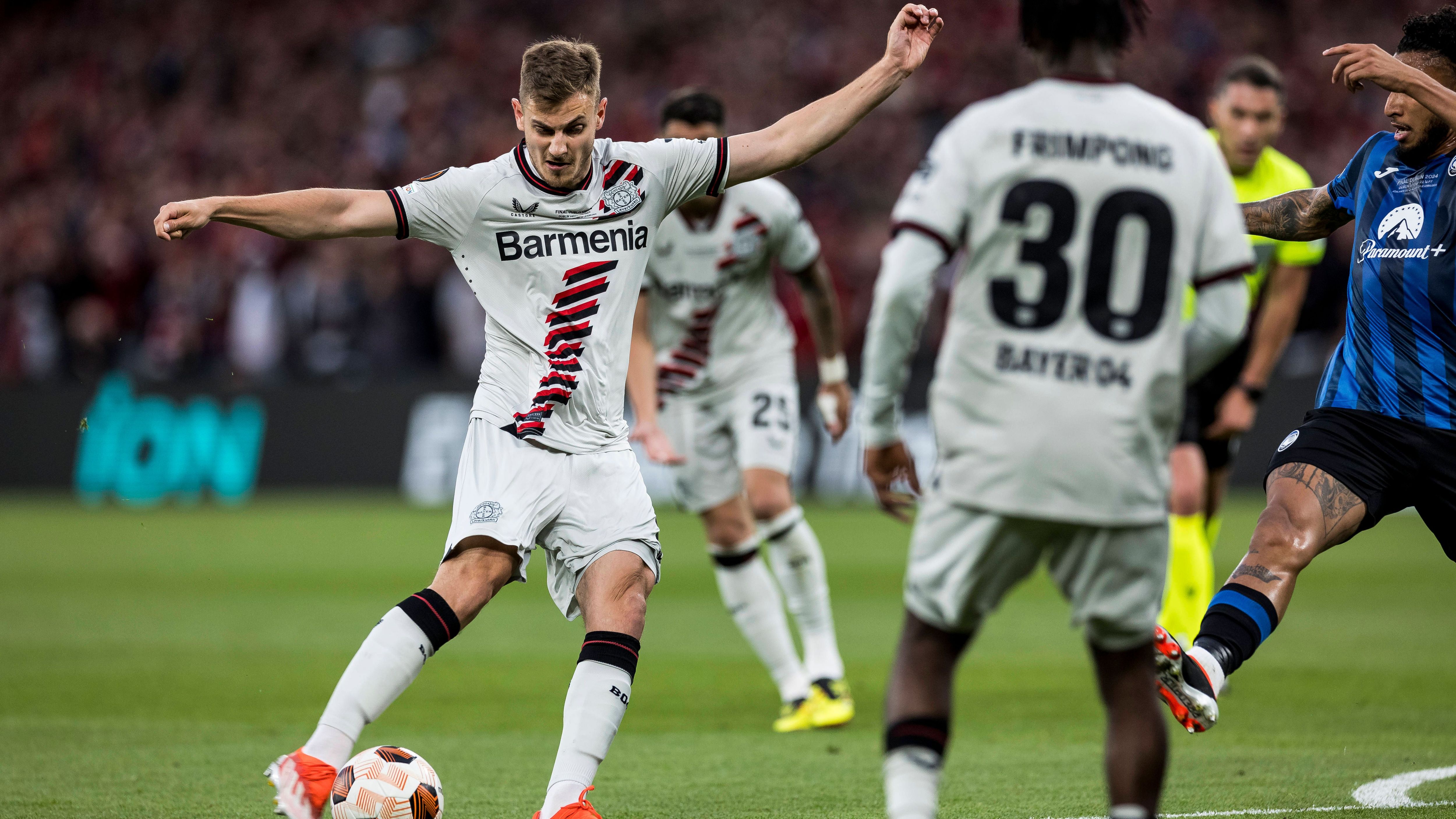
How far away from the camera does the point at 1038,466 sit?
326cm

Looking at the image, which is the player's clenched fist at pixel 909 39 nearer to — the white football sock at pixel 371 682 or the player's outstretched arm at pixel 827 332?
the white football sock at pixel 371 682

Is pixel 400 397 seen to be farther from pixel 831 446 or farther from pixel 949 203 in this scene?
pixel 949 203

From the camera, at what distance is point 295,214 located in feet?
14.0

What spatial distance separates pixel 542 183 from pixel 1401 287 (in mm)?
2755

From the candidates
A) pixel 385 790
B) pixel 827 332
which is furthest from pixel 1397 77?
pixel 385 790

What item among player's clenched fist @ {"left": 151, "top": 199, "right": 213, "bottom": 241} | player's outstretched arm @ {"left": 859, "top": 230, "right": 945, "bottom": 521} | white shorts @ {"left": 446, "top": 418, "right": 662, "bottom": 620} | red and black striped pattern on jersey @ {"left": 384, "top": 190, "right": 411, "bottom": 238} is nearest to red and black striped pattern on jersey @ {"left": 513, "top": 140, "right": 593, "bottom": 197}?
red and black striped pattern on jersey @ {"left": 384, "top": 190, "right": 411, "bottom": 238}

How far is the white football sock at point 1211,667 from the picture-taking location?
15.0 ft

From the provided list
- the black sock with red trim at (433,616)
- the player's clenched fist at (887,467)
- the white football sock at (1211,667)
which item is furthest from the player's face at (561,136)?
the white football sock at (1211,667)

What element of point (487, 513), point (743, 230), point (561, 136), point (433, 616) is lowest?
point (433, 616)

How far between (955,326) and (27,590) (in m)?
10.4

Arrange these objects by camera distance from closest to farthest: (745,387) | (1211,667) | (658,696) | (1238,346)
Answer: (1211,667) → (1238,346) → (745,387) → (658,696)

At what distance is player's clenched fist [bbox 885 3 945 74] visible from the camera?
175 inches

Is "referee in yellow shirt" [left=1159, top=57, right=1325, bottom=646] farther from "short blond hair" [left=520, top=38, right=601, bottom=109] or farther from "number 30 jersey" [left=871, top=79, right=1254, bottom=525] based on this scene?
"number 30 jersey" [left=871, top=79, right=1254, bottom=525]

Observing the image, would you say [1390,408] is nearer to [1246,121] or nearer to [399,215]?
[1246,121]
